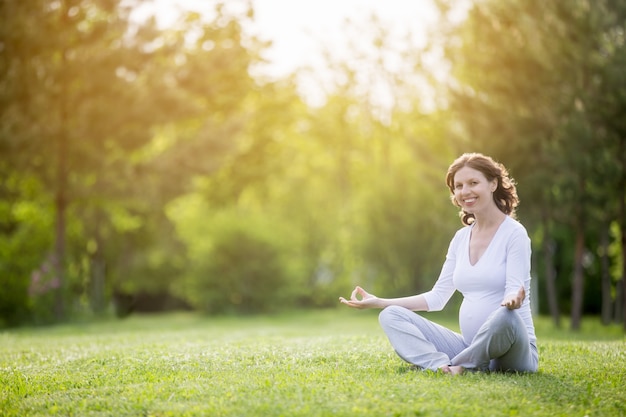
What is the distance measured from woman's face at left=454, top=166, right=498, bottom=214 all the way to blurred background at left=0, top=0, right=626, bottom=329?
8.36 meters

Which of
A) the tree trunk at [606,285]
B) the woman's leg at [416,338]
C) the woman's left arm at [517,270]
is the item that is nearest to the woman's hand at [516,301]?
the woman's left arm at [517,270]

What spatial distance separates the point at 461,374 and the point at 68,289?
15679 millimetres

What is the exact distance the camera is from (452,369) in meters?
6.00

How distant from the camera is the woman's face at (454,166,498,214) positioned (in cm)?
617

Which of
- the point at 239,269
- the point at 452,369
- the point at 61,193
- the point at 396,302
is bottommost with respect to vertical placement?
the point at 452,369

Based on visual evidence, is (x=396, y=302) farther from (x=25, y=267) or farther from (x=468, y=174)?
(x=25, y=267)

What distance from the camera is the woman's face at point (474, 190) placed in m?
6.17

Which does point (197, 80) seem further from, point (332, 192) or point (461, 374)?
point (461, 374)

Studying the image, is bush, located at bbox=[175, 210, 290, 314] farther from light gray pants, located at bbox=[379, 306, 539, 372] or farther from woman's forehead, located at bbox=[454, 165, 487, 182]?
woman's forehead, located at bbox=[454, 165, 487, 182]

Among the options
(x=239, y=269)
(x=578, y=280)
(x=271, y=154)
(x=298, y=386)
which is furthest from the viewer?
(x=271, y=154)

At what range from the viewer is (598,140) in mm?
14180

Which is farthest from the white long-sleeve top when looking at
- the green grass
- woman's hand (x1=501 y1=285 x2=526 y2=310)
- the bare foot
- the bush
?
the bush

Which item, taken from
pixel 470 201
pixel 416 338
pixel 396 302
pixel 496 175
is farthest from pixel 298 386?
pixel 496 175

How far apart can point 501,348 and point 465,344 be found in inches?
24.7
